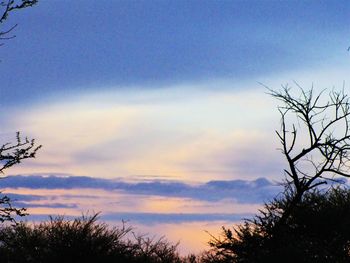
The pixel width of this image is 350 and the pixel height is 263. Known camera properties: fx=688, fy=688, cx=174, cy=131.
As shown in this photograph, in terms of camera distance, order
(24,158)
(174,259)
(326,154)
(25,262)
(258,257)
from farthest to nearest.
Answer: (174,259) < (25,262) < (258,257) < (326,154) < (24,158)

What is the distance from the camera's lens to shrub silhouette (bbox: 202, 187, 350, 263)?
29.9m

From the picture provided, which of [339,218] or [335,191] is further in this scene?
[335,191]

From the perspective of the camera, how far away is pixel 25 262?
1479 inches

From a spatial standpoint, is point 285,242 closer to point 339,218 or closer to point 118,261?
point 339,218

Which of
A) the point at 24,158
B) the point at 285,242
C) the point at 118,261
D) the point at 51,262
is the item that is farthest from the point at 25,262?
the point at 24,158

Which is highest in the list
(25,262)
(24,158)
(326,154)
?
(326,154)

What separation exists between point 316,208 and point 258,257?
4.60m

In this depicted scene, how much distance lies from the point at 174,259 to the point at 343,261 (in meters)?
18.6

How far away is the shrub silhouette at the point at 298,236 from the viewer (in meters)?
29.9

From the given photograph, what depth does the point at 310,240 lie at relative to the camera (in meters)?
31.4

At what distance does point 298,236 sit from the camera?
3166 cm

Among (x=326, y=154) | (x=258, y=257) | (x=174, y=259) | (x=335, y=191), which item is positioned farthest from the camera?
(x=174, y=259)

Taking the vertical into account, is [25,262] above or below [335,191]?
below

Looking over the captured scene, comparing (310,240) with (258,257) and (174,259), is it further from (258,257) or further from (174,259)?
(174,259)
